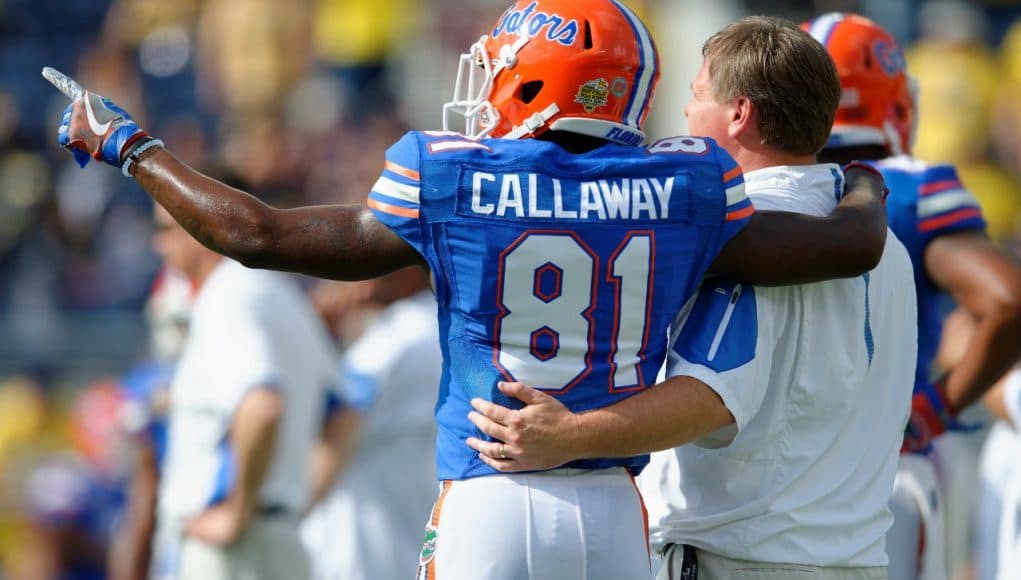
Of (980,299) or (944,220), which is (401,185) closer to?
(944,220)

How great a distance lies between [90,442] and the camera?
1012 cm

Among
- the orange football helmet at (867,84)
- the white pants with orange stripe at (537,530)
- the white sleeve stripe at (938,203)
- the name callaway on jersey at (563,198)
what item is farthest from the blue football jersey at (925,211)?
the white pants with orange stripe at (537,530)

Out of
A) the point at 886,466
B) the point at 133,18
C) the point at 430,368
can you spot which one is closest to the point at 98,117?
the point at 886,466

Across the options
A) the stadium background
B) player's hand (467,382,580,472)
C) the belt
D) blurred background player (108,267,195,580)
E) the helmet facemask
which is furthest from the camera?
the stadium background

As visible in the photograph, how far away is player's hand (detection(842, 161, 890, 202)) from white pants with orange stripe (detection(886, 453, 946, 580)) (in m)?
1.08

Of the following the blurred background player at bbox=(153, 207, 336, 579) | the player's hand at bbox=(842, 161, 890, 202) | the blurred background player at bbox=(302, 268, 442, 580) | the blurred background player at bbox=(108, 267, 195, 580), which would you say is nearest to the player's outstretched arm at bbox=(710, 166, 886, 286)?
the player's hand at bbox=(842, 161, 890, 202)

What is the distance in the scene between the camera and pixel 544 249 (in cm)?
306

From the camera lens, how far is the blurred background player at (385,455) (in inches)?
257

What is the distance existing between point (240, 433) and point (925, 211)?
2.90m

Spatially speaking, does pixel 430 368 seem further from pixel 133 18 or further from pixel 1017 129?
pixel 133 18

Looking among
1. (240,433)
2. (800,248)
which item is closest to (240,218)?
(800,248)

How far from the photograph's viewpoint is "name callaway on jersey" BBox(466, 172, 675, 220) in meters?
3.06

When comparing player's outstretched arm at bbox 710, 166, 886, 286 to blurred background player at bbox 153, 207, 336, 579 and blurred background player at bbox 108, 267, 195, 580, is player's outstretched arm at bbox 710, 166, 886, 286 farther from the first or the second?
blurred background player at bbox 108, 267, 195, 580

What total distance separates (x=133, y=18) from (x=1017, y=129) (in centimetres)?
731
